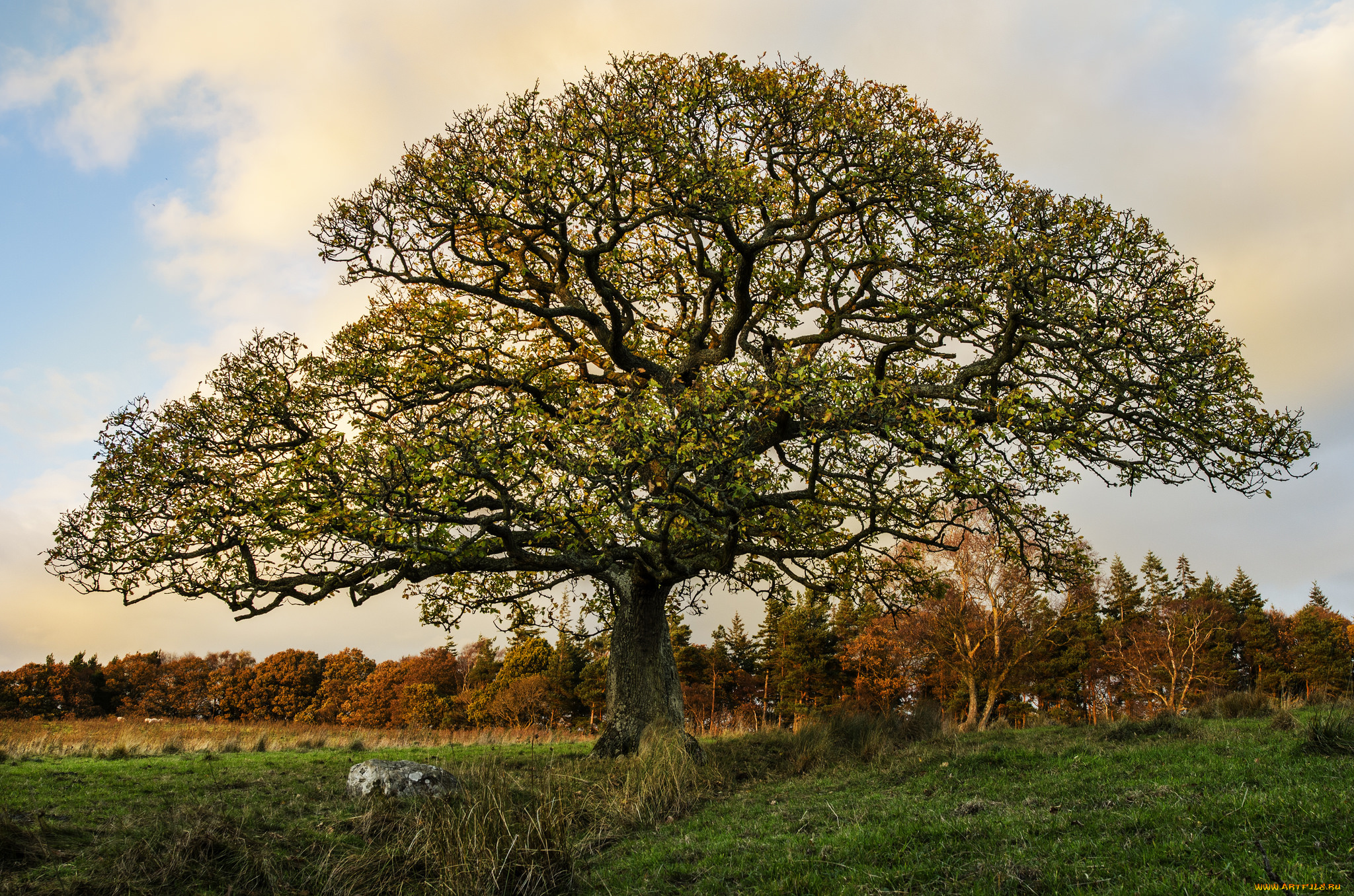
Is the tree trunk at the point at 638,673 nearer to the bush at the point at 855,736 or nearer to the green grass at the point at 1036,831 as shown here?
the bush at the point at 855,736

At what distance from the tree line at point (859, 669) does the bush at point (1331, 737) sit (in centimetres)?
2075

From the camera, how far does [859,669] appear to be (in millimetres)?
45656

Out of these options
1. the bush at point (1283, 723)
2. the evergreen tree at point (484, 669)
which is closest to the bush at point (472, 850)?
the bush at point (1283, 723)

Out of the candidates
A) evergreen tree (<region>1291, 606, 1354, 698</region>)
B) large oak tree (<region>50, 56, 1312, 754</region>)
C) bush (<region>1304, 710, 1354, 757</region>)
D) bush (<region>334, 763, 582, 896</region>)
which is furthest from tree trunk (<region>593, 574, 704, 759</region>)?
evergreen tree (<region>1291, 606, 1354, 698</region>)

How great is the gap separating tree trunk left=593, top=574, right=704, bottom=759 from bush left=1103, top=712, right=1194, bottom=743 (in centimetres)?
819

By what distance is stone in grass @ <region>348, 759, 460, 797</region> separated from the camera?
9367 mm

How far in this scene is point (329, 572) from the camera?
13.0 meters

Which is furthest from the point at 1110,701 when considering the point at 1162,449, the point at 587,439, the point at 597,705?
the point at 587,439

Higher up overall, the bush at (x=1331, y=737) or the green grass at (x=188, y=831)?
the bush at (x=1331, y=737)

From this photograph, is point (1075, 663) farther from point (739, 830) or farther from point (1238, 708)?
point (739, 830)

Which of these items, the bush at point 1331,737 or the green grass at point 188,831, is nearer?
the green grass at point 188,831

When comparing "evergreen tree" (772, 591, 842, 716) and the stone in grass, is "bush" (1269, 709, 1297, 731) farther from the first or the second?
"evergreen tree" (772, 591, 842, 716)

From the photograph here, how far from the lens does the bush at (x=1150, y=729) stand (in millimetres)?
12711

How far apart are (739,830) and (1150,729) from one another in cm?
995
